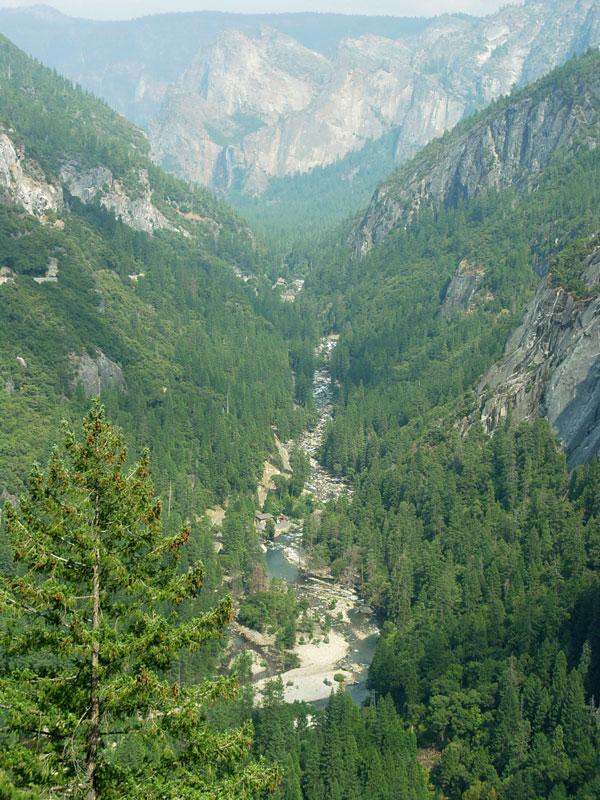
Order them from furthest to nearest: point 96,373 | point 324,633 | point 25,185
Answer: point 25,185
point 96,373
point 324,633

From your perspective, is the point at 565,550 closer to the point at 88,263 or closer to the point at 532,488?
the point at 532,488

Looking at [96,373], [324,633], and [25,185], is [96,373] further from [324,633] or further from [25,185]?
[324,633]

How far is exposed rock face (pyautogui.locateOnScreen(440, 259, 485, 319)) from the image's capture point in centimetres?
18012

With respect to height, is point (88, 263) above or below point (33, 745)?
above

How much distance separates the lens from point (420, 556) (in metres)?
102

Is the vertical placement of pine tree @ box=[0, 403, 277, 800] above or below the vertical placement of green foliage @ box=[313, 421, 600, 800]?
below

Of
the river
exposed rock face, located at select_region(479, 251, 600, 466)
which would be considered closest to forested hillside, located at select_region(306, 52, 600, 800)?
exposed rock face, located at select_region(479, 251, 600, 466)

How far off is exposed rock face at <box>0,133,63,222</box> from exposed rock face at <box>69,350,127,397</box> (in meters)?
41.8

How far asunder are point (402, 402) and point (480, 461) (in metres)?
39.7

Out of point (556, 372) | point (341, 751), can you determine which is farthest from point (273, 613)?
point (556, 372)

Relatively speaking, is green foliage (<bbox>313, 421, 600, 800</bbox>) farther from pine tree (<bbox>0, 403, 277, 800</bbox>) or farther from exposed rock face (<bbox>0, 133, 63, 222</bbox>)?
exposed rock face (<bbox>0, 133, 63, 222</bbox>)

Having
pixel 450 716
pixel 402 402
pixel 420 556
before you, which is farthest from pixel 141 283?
pixel 450 716

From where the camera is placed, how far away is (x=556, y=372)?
11194cm

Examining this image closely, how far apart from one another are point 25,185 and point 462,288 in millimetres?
83080
